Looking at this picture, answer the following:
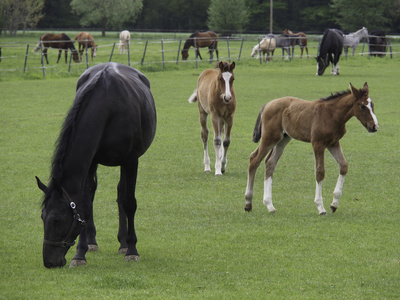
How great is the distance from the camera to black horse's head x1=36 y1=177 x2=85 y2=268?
5.19 m

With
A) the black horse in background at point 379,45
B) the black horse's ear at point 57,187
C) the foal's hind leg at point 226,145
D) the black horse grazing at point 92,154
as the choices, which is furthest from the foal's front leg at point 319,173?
the black horse in background at point 379,45

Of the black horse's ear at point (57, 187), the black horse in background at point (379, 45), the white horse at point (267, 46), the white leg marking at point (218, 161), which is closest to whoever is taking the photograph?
the black horse's ear at point (57, 187)

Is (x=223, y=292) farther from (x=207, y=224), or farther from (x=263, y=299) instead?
(x=207, y=224)

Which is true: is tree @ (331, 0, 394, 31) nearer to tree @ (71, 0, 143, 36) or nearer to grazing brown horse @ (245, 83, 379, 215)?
tree @ (71, 0, 143, 36)

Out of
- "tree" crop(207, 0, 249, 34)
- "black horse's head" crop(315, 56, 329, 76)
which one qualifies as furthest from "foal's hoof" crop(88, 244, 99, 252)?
"tree" crop(207, 0, 249, 34)

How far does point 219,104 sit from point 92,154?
17.4 feet

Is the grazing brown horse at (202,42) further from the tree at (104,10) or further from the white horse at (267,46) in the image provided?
the tree at (104,10)

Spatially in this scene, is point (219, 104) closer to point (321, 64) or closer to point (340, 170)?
point (340, 170)

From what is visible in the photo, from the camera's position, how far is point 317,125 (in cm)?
775

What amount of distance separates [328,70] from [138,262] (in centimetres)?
2811

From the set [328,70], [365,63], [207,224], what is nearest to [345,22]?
[365,63]

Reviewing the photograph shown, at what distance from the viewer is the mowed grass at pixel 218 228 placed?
528 cm

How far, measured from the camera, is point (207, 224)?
7492mm

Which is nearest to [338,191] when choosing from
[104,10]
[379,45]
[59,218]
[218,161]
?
[218,161]
